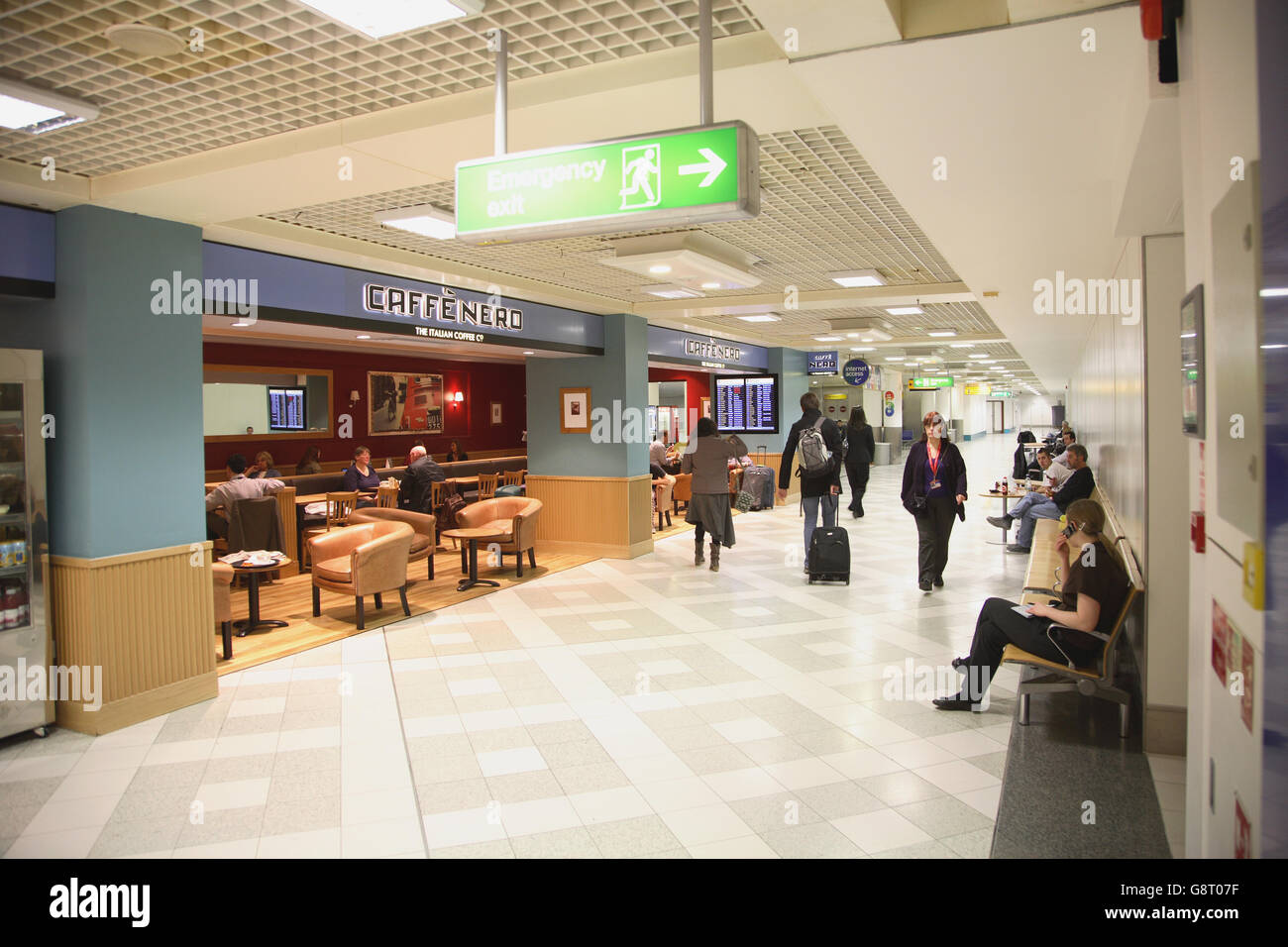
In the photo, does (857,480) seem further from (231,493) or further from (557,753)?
(557,753)

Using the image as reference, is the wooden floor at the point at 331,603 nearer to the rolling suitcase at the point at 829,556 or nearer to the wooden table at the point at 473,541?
the wooden table at the point at 473,541

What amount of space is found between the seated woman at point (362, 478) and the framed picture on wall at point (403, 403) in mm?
4419

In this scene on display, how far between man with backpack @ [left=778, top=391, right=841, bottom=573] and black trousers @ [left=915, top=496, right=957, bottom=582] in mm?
1051

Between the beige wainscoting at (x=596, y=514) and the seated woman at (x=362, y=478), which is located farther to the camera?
the seated woman at (x=362, y=478)

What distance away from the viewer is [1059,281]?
7.03 m

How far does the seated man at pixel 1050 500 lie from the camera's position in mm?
7828

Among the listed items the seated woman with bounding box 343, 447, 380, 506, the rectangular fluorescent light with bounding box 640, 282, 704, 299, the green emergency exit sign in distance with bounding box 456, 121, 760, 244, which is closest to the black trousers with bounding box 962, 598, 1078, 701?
the green emergency exit sign in distance with bounding box 456, 121, 760, 244

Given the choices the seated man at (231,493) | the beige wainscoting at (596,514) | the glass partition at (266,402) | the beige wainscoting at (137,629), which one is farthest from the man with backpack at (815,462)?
the glass partition at (266,402)

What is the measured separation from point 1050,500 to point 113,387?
919cm

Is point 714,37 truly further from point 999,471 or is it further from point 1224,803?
point 999,471

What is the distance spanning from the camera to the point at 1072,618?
418 centimetres

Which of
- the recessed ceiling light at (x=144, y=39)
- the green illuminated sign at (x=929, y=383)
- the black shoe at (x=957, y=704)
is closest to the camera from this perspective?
the recessed ceiling light at (x=144, y=39)
